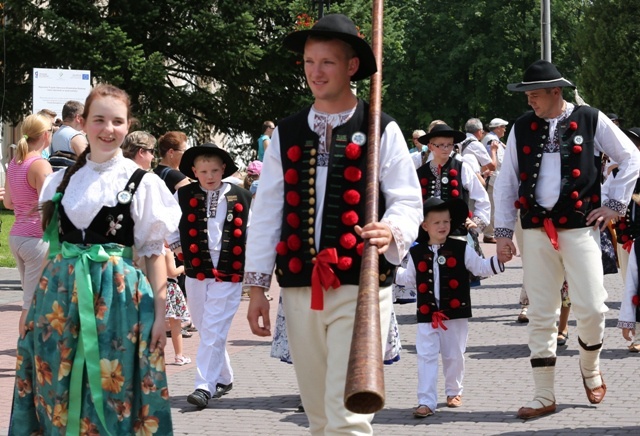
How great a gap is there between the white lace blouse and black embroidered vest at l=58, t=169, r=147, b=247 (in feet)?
0.07

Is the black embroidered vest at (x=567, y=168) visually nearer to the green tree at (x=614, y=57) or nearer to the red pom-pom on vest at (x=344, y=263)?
the red pom-pom on vest at (x=344, y=263)

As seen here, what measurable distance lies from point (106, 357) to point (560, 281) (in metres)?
3.60

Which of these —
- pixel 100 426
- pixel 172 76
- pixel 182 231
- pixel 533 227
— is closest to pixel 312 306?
pixel 100 426

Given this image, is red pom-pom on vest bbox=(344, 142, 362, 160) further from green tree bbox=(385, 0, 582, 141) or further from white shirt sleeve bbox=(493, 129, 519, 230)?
green tree bbox=(385, 0, 582, 141)

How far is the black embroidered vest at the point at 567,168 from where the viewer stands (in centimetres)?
766

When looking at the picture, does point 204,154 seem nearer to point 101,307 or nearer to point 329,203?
point 101,307

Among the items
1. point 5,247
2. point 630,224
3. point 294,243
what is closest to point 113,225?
point 294,243

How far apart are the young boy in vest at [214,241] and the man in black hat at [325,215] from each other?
3772 mm

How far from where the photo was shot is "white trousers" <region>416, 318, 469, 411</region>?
315 inches

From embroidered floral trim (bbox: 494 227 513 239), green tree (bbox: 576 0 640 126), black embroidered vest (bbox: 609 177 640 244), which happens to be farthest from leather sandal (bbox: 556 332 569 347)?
green tree (bbox: 576 0 640 126)

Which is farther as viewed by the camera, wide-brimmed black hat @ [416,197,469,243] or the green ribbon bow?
wide-brimmed black hat @ [416,197,469,243]

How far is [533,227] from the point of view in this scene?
25.5ft

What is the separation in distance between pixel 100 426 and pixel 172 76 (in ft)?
78.0

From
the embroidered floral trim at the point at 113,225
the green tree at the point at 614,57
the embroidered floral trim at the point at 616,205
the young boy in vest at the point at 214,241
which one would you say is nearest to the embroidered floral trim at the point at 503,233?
the embroidered floral trim at the point at 616,205
